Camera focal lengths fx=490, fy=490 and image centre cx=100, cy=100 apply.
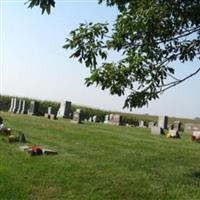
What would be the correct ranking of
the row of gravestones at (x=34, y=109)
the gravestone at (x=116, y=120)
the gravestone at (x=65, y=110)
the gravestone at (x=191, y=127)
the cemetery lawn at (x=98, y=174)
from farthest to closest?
the row of gravestones at (x=34, y=109) < the gravestone at (x=65, y=110) < the gravestone at (x=116, y=120) < the gravestone at (x=191, y=127) < the cemetery lawn at (x=98, y=174)

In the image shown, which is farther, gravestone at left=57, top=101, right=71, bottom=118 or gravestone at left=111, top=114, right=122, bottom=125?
gravestone at left=57, top=101, right=71, bottom=118

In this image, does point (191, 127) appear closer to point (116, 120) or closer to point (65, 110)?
point (116, 120)

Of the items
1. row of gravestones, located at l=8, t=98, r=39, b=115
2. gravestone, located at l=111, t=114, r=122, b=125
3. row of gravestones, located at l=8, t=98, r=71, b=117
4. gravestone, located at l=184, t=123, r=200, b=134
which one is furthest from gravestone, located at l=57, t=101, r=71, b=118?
gravestone, located at l=184, t=123, r=200, b=134

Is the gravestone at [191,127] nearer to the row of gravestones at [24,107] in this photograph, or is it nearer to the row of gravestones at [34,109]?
the row of gravestones at [34,109]

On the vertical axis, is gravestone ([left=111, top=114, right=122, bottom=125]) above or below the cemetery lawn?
above

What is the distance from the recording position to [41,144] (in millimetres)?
14586

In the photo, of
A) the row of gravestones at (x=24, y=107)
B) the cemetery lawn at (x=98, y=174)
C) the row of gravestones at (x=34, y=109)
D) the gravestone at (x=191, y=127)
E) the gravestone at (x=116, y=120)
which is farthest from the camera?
the row of gravestones at (x=24, y=107)

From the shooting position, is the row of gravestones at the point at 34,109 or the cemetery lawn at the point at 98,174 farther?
the row of gravestones at the point at 34,109

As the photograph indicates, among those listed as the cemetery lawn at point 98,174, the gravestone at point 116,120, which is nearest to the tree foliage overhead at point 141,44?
the cemetery lawn at point 98,174

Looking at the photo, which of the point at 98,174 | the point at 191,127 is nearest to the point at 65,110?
the point at 191,127

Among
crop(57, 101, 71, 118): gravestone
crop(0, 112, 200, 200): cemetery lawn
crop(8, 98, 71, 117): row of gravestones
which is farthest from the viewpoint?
crop(8, 98, 71, 117): row of gravestones

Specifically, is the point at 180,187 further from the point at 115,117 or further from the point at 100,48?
the point at 115,117

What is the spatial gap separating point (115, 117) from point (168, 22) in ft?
98.6

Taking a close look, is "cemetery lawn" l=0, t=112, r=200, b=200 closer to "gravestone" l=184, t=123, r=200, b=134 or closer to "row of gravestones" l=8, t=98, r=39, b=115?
"gravestone" l=184, t=123, r=200, b=134
